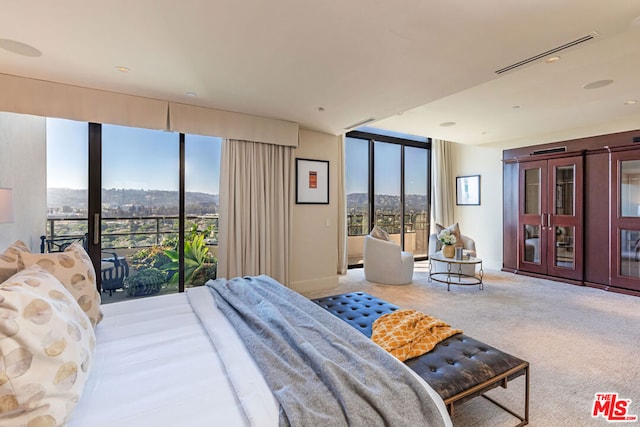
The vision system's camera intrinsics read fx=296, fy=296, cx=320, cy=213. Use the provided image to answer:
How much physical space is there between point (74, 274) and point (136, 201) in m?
2.12

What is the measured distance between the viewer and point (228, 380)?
1.18m

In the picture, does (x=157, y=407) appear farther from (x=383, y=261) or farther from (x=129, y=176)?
(x=383, y=261)

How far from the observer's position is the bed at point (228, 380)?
3.25 ft

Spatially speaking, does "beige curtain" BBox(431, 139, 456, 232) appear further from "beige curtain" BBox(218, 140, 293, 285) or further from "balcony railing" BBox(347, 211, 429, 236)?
"beige curtain" BBox(218, 140, 293, 285)

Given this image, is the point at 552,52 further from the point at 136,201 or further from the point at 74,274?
the point at 136,201

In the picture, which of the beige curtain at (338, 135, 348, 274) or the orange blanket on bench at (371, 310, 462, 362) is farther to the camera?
the beige curtain at (338, 135, 348, 274)

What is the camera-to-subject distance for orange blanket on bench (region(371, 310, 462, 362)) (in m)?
1.60

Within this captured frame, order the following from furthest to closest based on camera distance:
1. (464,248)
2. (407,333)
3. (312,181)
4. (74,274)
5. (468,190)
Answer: (468,190), (464,248), (312,181), (407,333), (74,274)

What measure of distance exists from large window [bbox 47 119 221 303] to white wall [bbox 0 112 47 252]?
11cm

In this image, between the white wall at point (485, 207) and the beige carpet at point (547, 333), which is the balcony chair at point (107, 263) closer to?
the beige carpet at point (547, 333)

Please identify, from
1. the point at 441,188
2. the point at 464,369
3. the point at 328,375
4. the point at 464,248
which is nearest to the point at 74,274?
the point at 328,375

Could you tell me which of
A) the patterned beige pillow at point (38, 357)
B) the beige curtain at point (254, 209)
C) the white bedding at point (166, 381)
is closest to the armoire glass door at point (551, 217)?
the beige curtain at point (254, 209)

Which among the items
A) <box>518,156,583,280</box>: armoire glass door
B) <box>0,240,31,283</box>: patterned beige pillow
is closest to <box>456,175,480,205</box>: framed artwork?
<box>518,156,583,280</box>: armoire glass door

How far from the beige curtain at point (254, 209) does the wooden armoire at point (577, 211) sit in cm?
423
